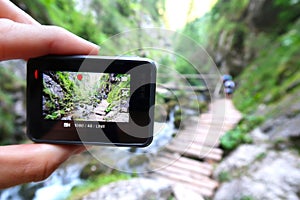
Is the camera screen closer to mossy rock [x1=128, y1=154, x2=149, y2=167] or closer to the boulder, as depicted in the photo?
mossy rock [x1=128, y1=154, x2=149, y2=167]

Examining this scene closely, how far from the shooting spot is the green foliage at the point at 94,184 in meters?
1.30

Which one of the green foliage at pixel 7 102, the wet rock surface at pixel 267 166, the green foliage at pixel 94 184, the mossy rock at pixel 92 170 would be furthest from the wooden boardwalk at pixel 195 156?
the green foliage at pixel 7 102

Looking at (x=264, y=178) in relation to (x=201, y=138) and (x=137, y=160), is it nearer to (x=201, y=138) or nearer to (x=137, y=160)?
(x=201, y=138)

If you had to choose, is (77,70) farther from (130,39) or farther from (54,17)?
(54,17)

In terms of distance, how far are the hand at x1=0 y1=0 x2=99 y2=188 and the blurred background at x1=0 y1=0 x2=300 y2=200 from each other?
121 millimetres

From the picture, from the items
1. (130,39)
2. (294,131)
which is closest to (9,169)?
(130,39)

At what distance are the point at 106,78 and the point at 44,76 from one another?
0.13 metres

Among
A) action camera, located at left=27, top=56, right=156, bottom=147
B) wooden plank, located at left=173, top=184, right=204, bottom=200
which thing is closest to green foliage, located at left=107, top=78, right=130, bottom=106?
action camera, located at left=27, top=56, right=156, bottom=147

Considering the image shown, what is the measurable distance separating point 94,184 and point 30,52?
1.18 meters

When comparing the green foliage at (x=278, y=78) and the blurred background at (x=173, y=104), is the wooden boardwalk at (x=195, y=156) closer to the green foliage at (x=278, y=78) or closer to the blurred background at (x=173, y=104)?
the blurred background at (x=173, y=104)

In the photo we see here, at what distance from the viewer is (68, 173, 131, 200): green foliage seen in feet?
4.27

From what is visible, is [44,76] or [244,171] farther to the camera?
[244,171]

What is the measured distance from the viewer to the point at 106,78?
454mm

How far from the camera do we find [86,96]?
465mm
